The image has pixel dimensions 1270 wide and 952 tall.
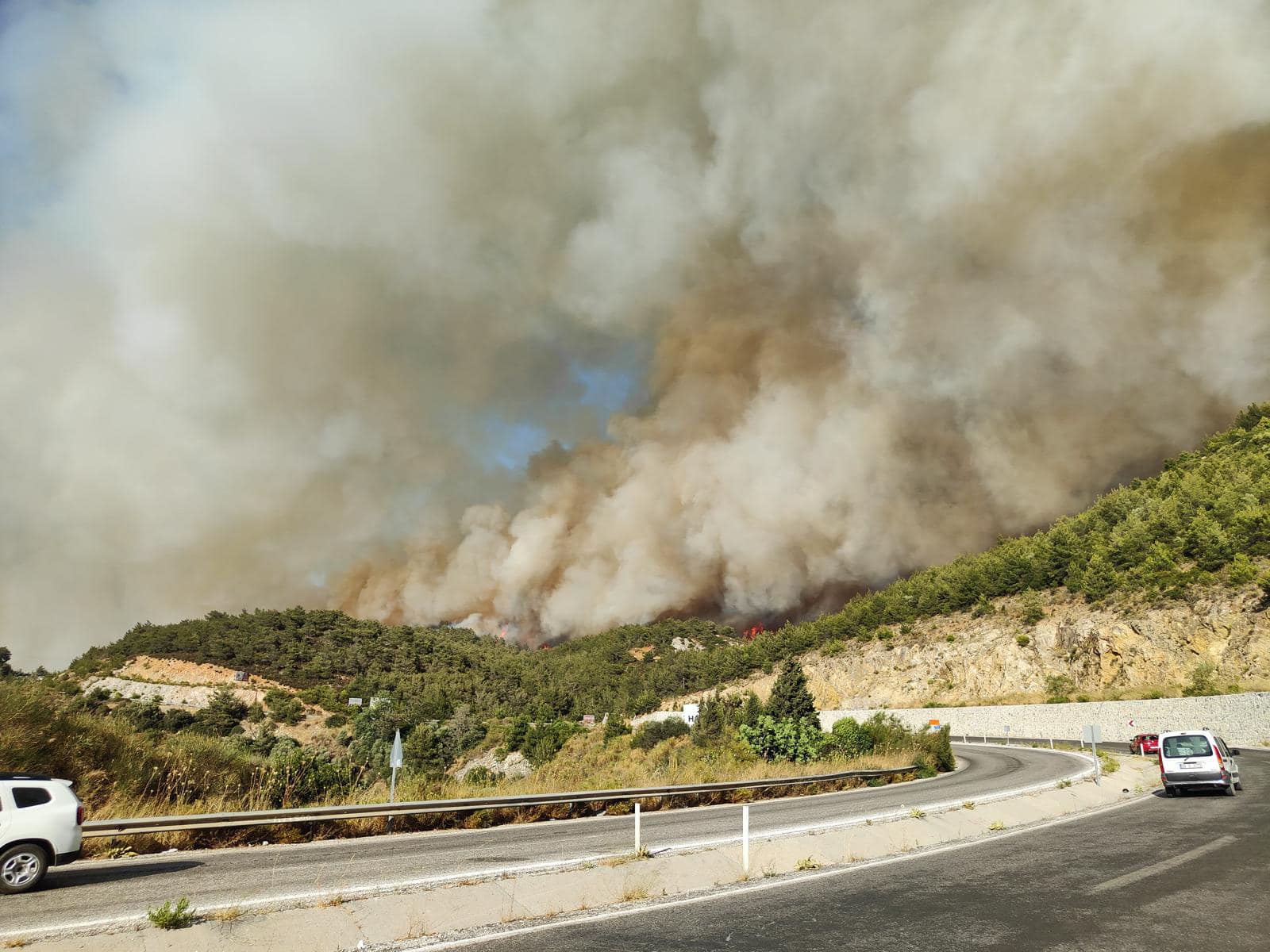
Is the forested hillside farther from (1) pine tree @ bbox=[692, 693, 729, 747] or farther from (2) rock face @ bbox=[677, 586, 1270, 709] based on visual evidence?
(1) pine tree @ bbox=[692, 693, 729, 747]

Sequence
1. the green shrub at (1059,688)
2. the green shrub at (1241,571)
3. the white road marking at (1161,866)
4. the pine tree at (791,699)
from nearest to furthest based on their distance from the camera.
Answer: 1. the white road marking at (1161,866)
2. the pine tree at (791,699)
3. the green shrub at (1241,571)
4. the green shrub at (1059,688)

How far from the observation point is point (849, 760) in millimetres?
29156

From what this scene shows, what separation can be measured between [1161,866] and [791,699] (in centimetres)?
3554

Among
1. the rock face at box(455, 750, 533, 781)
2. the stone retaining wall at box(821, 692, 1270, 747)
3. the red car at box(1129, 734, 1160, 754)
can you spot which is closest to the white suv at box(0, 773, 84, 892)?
the red car at box(1129, 734, 1160, 754)

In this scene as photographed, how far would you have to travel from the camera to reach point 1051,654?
2660 inches

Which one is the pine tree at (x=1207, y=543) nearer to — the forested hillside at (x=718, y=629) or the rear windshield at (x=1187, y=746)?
the forested hillside at (x=718, y=629)

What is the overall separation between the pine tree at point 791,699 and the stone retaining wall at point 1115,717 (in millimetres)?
23273

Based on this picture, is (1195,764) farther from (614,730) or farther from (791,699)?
(614,730)

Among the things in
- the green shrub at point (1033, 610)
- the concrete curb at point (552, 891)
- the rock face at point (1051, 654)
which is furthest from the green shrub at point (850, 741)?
the green shrub at point (1033, 610)

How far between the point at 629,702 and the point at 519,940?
111892 mm

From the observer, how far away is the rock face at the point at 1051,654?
166 ft

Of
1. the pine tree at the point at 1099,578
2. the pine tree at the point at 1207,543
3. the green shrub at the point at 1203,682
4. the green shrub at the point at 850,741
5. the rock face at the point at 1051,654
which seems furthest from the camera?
the pine tree at the point at 1099,578

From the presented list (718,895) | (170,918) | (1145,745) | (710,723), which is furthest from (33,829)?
(710,723)

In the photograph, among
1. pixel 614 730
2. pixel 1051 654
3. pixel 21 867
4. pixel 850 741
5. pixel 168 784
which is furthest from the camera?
pixel 614 730
